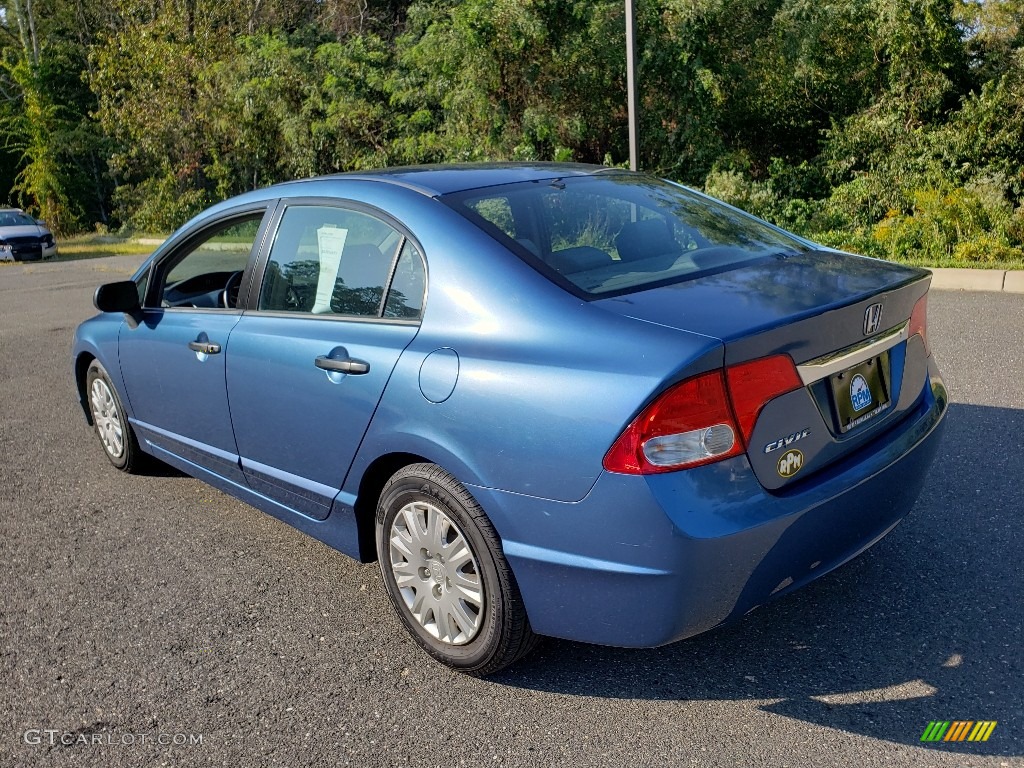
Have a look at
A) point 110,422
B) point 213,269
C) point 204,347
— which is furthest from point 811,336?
point 110,422

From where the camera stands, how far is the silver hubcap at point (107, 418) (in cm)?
531

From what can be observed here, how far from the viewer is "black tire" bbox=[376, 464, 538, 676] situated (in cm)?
290

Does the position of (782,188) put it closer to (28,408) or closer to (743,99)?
(743,99)

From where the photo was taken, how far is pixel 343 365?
10.9ft

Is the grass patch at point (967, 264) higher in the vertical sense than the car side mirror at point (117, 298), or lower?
A: lower

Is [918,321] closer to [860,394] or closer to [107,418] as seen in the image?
[860,394]

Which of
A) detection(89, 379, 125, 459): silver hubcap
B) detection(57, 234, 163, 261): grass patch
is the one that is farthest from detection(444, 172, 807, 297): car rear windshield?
detection(57, 234, 163, 261): grass patch

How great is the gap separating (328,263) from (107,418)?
2466 millimetres

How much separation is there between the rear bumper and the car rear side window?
2.79 ft

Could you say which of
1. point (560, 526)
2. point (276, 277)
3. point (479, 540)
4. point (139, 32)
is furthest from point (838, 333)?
point (139, 32)

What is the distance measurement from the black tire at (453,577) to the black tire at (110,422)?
247cm

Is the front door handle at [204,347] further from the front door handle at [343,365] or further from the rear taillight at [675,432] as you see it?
the rear taillight at [675,432]

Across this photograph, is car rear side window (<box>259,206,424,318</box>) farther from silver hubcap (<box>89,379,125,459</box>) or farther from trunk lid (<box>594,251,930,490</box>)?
silver hubcap (<box>89,379,125,459</box>)

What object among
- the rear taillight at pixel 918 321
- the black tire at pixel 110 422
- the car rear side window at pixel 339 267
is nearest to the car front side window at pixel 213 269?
the car rear side window at pixel 339 267
